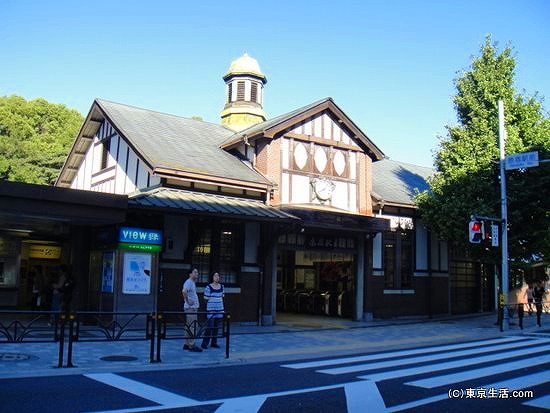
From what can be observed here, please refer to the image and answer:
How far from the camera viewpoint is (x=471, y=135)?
71.0 feet

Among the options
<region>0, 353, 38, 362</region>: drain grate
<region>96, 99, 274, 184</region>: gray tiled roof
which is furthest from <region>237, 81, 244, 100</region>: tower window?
<region>0, 353, 38, 362</region>: drain grate

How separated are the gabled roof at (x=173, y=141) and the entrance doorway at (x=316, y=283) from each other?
5.13 metres

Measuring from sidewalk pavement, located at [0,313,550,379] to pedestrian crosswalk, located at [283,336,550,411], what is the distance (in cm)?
126

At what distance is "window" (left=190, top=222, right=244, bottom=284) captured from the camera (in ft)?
59.3

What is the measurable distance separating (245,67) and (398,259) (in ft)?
41.6

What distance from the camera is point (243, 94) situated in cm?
2852

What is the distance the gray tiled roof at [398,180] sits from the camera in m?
23.7

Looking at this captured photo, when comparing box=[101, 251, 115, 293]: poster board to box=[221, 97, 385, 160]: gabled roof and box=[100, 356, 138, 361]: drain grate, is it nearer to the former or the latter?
box=[100, 356, 138, 361]: drain grate

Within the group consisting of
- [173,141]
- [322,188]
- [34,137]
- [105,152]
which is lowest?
[322,188]

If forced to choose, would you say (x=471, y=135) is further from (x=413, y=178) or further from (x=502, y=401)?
(x=502, y=401)

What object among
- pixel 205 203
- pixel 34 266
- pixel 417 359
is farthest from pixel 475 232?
pixel 34 266

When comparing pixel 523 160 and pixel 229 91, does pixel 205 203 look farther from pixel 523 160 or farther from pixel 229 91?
pixel 229 91

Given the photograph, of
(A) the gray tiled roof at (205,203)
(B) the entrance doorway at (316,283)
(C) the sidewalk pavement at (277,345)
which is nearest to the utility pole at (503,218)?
(C) the sidewalk pavement at (277,345)

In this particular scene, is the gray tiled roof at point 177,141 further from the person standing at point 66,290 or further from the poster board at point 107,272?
the person standing at point 66,290
